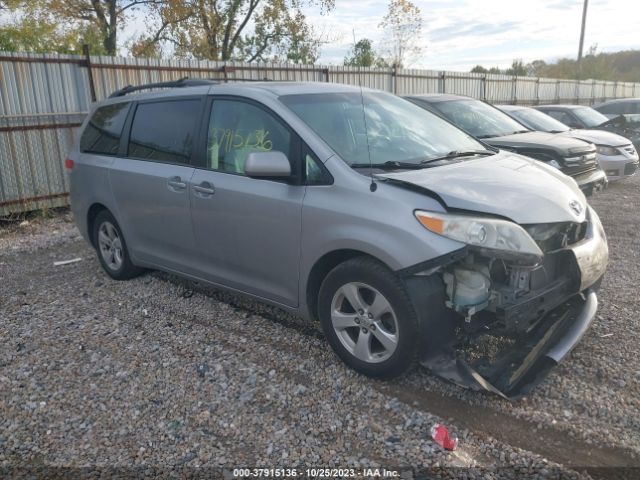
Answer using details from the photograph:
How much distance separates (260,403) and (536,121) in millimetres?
8643

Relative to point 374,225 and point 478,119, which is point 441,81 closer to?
point 478,119

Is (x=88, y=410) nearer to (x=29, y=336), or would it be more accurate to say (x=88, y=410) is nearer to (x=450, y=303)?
(x=29, y=336)

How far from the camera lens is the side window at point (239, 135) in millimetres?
3900

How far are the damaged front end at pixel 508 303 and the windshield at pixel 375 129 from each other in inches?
37.6

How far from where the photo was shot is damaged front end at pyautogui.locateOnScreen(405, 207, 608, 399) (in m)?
3.13

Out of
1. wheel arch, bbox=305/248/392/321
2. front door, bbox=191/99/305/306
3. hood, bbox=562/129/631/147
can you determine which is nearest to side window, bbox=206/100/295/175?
front door, bbox=191/99/305/306

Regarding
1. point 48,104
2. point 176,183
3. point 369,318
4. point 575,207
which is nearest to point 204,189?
point 176,183

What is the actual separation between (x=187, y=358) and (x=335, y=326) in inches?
45.6

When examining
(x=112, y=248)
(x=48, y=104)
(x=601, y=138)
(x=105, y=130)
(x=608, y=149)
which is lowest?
(x=112, y=248)

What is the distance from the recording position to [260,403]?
3.35 m

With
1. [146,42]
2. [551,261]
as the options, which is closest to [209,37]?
[146,42]

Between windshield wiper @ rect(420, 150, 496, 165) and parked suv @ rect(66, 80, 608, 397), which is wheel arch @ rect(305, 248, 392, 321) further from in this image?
windshield wiper @ rect(420, 150, 496, 165)

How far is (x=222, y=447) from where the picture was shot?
116 inches

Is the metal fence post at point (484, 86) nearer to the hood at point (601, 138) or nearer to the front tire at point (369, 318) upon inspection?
the hood at point (601, 138)
